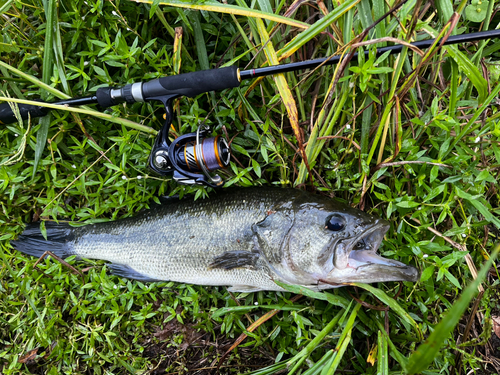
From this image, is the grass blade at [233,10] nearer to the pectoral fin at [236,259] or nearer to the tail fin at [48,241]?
the pectoral fin at [236,259]

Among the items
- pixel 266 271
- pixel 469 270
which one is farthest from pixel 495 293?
pixel 266 271

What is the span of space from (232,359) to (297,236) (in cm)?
136

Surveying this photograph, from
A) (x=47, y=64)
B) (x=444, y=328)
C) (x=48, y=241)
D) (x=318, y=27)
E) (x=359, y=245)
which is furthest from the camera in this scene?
(x=48, y=241)

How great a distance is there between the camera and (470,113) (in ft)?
7.79

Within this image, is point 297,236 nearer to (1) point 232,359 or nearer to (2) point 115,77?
(1) point 232,359

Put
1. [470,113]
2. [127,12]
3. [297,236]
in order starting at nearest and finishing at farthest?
1. [297,236]
2. [470,113]
3. [127,12]

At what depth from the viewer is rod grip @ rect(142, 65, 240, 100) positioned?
2193mm

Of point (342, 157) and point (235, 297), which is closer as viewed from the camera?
point (342, 157)

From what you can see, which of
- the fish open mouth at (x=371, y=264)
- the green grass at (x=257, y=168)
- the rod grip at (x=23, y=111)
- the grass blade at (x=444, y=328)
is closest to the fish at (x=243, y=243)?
the fish open mouth at (x=371, y=264)

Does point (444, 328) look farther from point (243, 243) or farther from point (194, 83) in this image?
point (194, 83)

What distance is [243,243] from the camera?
2.35 metres

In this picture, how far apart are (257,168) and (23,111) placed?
2.01 m

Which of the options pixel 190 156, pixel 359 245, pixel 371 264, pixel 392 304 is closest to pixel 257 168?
pixel 190 156

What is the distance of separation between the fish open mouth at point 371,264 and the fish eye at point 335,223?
108 mm
